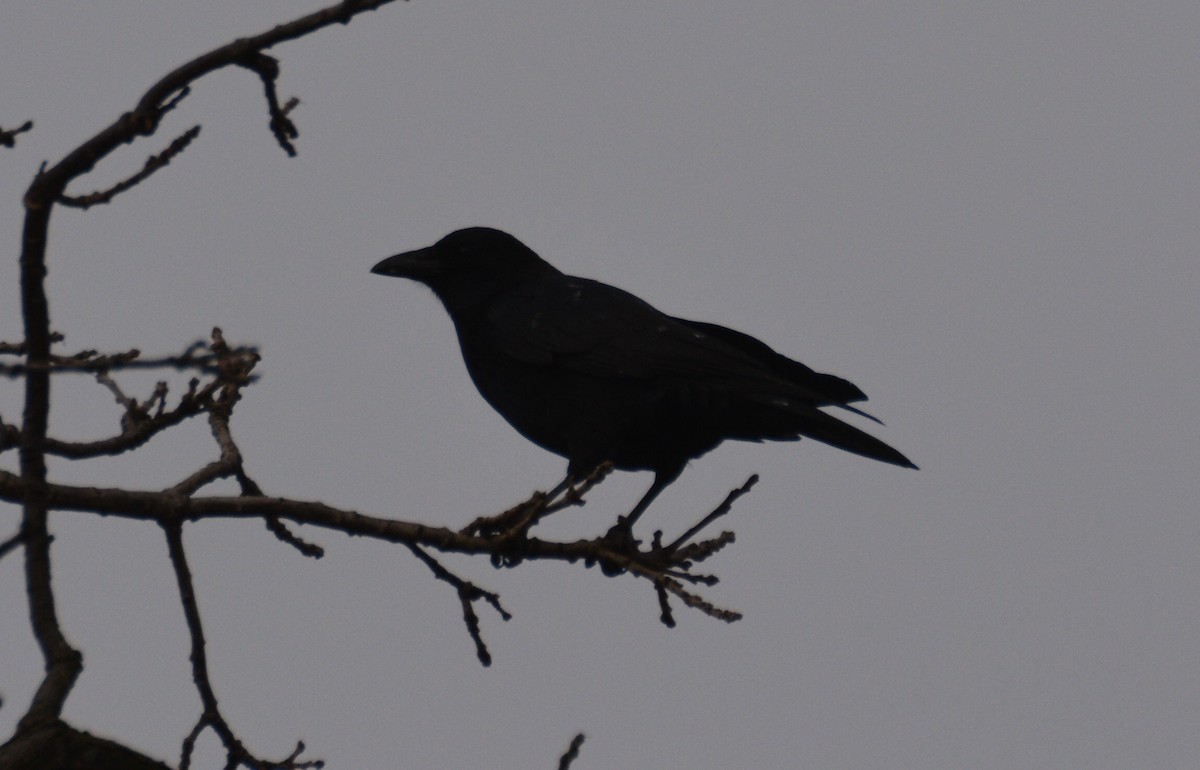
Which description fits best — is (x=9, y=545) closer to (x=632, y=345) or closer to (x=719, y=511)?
(x=719, y=511)

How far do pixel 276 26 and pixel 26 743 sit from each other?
5.07 ft

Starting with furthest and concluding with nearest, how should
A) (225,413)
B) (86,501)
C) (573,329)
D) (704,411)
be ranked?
1. (573,329)
2. (704,411)
3. (225,413)
4. (86,501)

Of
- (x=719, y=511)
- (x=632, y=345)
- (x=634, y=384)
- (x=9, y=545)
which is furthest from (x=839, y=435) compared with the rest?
(x=9, y=545)

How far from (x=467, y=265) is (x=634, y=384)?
5.84ft

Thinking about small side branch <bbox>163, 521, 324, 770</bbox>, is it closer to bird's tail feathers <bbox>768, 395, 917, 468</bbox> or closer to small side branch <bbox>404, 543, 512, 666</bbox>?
small side branch <bbox>404, 543, 512, 666</bbox>

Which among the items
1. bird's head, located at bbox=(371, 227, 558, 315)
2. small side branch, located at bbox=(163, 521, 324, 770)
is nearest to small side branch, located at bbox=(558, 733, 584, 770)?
small side branch, located at bbox=(163, 521, 324, 770)

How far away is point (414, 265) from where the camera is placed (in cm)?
777

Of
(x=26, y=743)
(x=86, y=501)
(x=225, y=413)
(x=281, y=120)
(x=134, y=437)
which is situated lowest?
(x=26, y=743)

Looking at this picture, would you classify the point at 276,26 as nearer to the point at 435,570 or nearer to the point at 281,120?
the point at 281,120

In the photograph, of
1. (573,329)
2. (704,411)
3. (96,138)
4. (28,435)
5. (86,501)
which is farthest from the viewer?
(573,329)

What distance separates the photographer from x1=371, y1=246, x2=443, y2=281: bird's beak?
7.75 m

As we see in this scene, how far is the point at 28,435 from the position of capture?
3.07m

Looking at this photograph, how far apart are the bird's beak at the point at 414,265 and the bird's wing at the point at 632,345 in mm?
584

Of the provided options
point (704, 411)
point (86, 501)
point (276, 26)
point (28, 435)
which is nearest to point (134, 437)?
point (86, 501)
